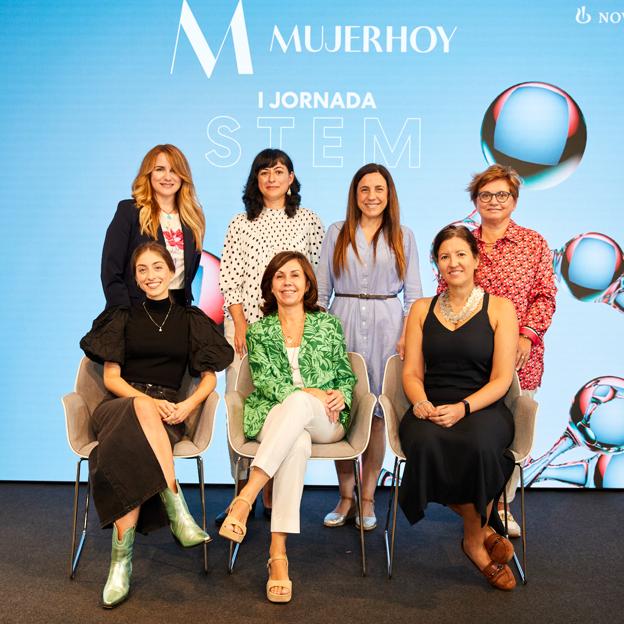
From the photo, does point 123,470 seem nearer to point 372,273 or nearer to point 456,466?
point 456,466

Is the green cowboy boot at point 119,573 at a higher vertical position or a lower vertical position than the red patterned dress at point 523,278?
lower

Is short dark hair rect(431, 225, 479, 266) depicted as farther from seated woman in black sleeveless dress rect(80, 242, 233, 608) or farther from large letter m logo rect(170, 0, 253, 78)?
large letter m logo rect(170, 0, 253, 78)

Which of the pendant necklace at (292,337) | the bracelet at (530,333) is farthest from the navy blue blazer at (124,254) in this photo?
the bracelet at (530,333)

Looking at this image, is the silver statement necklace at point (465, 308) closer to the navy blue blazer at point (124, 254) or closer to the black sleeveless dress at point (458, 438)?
the black sleeveless dress at point (458, 438)

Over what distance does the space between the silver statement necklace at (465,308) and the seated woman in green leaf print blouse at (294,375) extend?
17.9 inches

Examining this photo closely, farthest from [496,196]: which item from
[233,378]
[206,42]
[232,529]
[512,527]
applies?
[206,42]

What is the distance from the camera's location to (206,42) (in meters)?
4.36

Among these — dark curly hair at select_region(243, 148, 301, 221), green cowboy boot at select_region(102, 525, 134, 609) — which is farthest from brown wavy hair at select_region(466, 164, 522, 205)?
green cowboy boot at select_region(102, 525, 134, 609)

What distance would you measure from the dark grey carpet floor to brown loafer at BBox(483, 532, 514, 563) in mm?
127

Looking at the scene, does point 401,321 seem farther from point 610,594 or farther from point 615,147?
point 615,147

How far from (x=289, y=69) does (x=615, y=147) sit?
1.90 meters

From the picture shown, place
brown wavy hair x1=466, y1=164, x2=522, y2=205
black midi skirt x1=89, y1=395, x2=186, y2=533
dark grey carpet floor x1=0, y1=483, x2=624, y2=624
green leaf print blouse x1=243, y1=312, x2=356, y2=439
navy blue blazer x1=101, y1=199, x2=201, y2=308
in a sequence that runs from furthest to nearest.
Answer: navy blue blazer x1=101, y1=199, x2=201, y2=308 → brown wavy hair x1=466, y1=164, x2=522, y2=205 → green leaf print blouse x1=243, y1=312, x2=356, y2=439 → black midi skirt x1=89, y1=395, x2=186, y2=533 → dark grey carpet floor x1=0, y1=483, x2=624, y2=624

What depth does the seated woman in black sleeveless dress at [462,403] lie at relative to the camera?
2.84 metres

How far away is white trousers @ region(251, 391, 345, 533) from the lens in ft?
9.37
